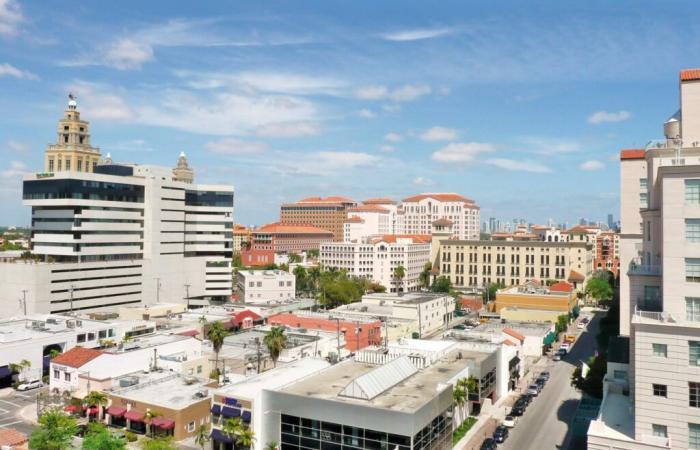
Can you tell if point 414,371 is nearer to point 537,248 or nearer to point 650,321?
point 650,321

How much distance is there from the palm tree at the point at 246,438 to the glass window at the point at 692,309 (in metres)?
34.6

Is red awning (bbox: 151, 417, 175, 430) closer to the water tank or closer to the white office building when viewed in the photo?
the water tank

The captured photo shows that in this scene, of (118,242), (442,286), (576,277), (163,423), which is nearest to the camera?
(163,423)

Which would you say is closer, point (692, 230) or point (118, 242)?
point (692, 230)

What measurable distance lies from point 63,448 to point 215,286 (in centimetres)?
9245

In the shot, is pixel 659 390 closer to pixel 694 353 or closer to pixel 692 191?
pixel 694 353

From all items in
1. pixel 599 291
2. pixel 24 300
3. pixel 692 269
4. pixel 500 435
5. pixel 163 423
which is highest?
pixel 692 269

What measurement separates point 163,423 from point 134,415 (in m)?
3.78

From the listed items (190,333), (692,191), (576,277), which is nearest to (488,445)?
(692,191)

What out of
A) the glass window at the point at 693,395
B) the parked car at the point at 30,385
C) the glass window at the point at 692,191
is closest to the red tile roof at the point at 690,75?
the glass window at the point at 692,191

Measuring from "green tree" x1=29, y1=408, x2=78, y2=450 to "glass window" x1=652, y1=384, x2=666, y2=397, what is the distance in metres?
46.1

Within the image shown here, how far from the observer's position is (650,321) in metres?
40.9

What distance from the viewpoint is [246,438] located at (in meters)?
46.5

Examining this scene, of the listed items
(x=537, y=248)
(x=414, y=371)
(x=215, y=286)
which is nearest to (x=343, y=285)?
(x=215, y=286)
